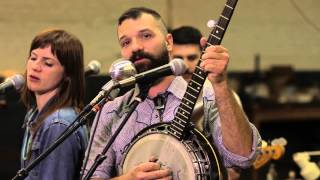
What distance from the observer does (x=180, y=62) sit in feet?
6.39

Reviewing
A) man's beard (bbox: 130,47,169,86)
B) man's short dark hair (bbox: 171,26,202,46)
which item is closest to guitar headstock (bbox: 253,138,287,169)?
man's short dark hair (bbox: 171,26,202,46)

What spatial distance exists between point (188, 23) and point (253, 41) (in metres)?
0.63

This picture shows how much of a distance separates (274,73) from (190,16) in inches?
36.0

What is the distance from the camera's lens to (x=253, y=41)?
5316 mm

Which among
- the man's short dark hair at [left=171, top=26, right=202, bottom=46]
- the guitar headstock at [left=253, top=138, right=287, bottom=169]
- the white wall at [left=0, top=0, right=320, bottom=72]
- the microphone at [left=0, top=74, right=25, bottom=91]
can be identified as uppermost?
the white wall at [left=0, top=0, right=320, bottom=72]

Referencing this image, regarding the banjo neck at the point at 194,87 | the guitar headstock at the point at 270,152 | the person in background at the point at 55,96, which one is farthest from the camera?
the guitar headstock at the point at 270,152

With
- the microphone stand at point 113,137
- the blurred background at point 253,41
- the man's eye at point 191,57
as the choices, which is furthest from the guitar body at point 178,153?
the blurred background at point 253,41

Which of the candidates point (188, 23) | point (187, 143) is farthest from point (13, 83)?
point (188, 23)

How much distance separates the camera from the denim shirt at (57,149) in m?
2.30

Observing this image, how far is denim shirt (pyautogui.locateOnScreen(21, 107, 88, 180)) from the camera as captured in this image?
230cm

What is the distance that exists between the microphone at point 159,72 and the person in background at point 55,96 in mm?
520

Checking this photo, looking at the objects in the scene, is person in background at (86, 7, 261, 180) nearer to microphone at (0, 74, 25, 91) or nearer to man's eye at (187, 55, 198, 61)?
microphone at (0, 74, 25, 91)

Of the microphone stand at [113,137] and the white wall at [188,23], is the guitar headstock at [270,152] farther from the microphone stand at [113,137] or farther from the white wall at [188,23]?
the white wall at [188,23]

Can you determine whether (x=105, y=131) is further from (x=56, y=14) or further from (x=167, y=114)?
(x=56, y=14)
